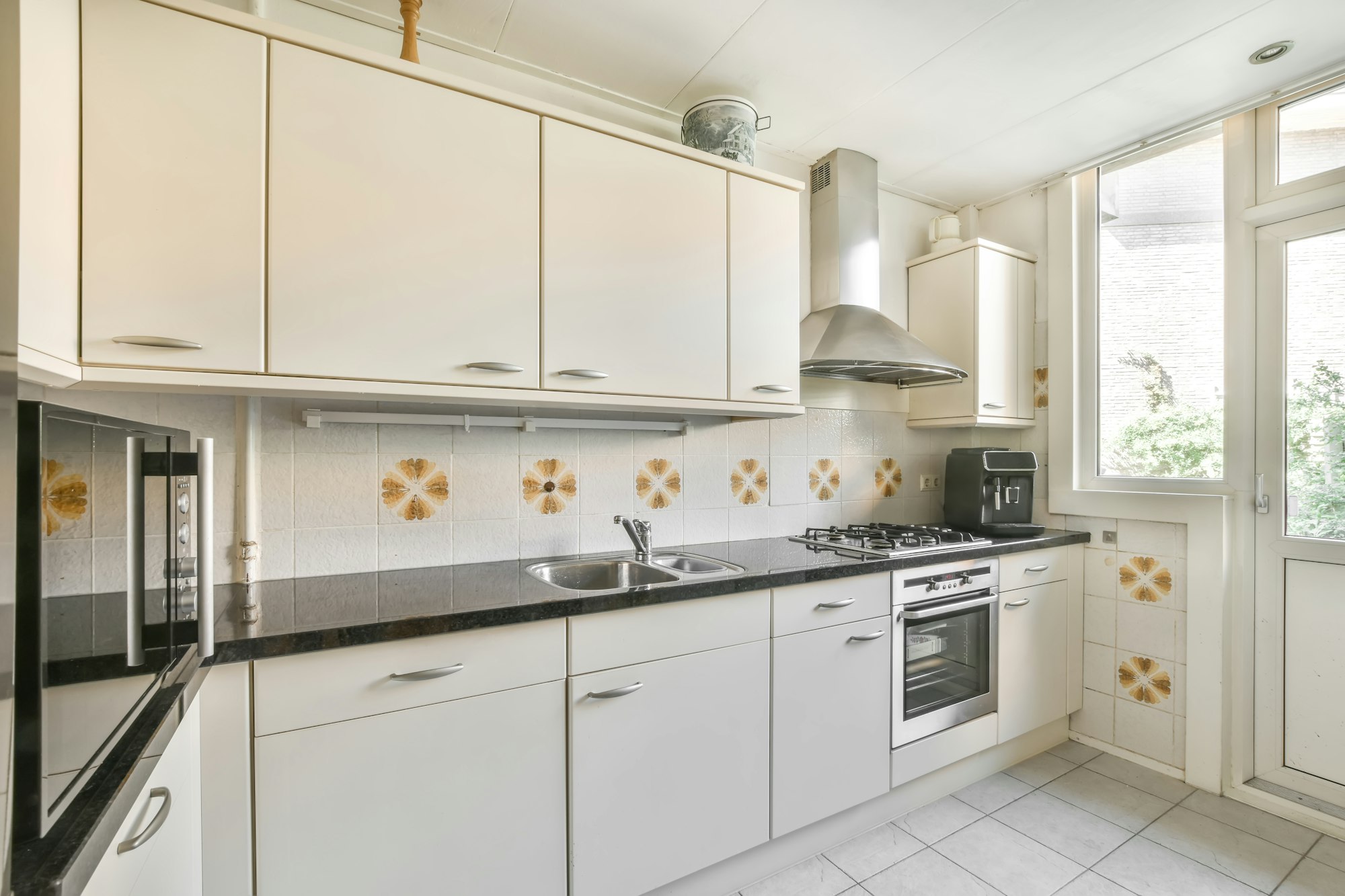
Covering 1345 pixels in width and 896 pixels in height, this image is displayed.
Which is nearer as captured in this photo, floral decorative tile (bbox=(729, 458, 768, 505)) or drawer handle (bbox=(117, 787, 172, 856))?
drawer handle (bbox=(117, 787, 172, 856))

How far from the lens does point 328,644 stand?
1.15m

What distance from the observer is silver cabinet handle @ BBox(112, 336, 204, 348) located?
1.18 m

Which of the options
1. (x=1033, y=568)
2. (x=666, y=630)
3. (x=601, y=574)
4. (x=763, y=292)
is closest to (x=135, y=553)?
(x=666, y=630)

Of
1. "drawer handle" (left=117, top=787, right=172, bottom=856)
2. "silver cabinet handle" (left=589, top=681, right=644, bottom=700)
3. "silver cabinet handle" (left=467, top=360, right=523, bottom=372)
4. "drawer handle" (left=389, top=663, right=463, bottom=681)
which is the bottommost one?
"silver cabinet handle" (left=589, top=681, right=644, bottom=700)

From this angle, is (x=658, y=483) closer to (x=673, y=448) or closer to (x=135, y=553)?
(x=673, y=448)

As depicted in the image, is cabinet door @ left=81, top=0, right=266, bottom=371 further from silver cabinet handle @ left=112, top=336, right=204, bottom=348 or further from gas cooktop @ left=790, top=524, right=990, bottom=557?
gas cooktop @ left=790, top=524, right=990, bottom=557

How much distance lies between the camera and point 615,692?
145 centimetres

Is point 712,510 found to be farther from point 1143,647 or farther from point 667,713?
point 1143,647

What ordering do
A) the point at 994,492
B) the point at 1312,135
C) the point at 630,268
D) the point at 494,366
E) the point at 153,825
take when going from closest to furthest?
the point at 153,825 → the point at 494,366 → the point at 630,268 → the point at 1312,135 → the point at 994,492

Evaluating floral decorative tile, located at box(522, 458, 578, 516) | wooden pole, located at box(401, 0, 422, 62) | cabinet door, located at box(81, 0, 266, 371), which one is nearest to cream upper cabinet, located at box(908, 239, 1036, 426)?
floral decorative tile, located at box(522, 458, 578, 516)

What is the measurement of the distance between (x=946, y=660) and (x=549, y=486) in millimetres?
1538

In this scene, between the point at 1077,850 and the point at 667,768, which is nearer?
the point at 667,768

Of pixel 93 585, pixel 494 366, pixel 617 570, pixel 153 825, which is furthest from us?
pixel 617 570

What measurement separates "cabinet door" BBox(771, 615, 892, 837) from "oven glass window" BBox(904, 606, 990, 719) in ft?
0.47
